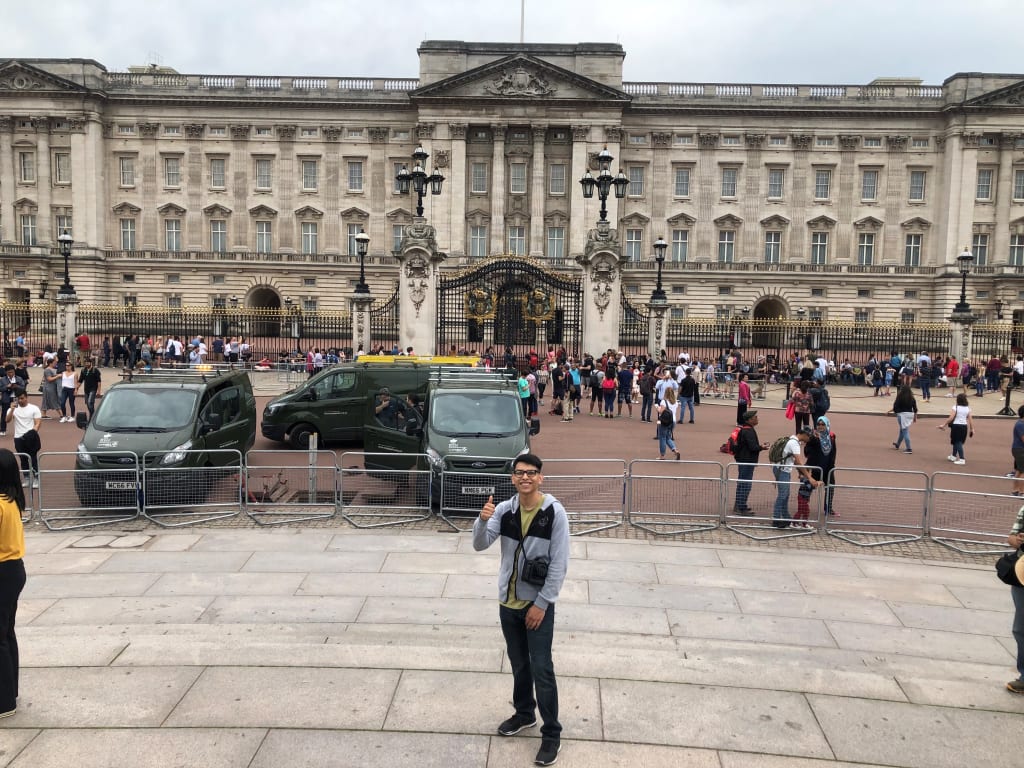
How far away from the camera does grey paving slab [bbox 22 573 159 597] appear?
855cm

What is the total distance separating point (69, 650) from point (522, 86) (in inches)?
2115

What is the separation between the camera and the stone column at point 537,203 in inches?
2229

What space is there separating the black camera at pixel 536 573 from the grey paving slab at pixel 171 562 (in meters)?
5.36

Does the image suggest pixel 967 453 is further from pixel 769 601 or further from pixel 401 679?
pixel 401 679

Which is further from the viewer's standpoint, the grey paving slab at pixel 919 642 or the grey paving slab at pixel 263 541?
the grey paving slab at pixel 263 541

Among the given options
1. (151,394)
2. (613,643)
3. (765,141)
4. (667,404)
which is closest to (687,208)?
(765,141)

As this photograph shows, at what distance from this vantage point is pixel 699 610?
834cm

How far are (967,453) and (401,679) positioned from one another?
16868 mm

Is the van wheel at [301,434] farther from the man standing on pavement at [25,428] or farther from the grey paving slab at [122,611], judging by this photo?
the grey paving slab at [122,611]

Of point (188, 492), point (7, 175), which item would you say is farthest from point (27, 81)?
point (188, 492)

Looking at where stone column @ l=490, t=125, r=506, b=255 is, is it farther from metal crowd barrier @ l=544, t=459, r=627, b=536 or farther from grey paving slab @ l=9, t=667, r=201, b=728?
grey paving slab @ l=9, t=667, r=201, b=728

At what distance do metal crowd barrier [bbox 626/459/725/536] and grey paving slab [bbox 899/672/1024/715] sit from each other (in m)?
4.69

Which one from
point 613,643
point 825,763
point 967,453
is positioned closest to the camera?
point 825,763

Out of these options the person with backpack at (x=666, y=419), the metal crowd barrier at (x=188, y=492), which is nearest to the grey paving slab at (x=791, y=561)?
the person with backpack at (x=666, y=419)
